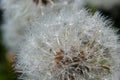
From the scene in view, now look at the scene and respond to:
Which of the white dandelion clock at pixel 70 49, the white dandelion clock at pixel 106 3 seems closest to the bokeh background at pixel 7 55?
the white dandelion clock at pixel 106 3

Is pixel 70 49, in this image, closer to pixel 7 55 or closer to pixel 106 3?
pixel 106 3

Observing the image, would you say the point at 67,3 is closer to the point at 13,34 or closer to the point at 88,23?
the point at 88,23

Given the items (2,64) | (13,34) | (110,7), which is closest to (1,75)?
(2,64)

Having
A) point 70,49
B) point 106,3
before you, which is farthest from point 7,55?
point 70,49

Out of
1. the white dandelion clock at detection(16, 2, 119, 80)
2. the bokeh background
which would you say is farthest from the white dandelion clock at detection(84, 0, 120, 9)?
the white dandelion clock at detection(16, 2, 119, 80)

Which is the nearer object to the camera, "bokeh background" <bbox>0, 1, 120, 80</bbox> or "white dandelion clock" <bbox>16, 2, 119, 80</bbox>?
"white dandelion clock" <bbox>16, 2, 119, 80</bbox>

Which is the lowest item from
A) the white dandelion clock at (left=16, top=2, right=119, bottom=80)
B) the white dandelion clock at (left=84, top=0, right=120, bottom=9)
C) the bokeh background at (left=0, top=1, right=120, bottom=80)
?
the white dandelion clock at (left=16, top=2, right=119, bottom=80)

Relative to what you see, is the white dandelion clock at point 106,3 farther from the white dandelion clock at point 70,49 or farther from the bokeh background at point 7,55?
the white dandelion clock at point 70,49

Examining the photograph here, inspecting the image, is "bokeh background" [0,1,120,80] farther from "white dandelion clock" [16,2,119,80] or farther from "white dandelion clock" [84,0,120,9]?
"white dandelion clock" [16,2,119,80]
